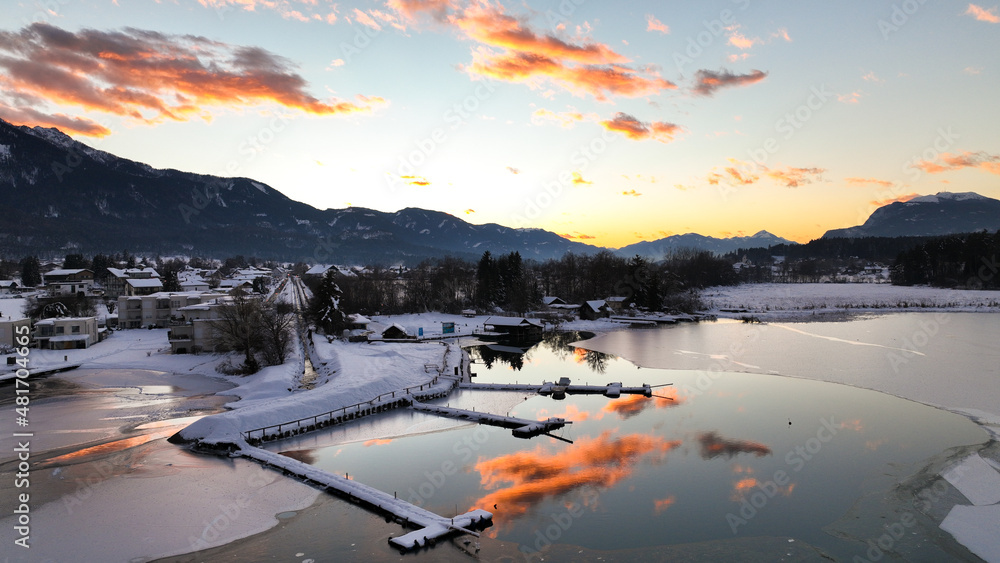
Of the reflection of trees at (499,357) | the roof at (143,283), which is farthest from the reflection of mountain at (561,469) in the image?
the roof at (143,283)

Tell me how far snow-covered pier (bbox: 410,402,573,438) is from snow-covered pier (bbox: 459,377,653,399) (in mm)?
5407

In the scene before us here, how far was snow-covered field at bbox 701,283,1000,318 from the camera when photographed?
7125 cm

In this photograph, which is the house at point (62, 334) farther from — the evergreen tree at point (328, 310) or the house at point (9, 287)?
the house at point (9, 287)

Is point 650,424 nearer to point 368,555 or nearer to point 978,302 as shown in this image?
point 368,555

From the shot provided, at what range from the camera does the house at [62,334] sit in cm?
4619

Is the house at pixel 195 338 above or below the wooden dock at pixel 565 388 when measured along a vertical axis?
above

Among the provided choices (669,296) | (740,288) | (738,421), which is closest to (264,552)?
(738,421)

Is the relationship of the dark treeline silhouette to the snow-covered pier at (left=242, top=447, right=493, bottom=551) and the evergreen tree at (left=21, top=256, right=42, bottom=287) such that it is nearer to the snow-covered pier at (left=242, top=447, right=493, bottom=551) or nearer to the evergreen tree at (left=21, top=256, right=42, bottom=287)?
the snow-covered pier at (left=242, top=447, right=493, bottom=551)

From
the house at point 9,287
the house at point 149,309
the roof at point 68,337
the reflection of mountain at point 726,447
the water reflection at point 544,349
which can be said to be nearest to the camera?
the reflection of mountain at point 726,447

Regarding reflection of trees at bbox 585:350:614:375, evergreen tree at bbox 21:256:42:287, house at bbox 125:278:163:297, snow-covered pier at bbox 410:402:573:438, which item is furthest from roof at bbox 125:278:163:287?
snow-covered pier at bbox 410:402:573:438

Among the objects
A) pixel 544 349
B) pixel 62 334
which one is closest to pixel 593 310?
pixel 544 349

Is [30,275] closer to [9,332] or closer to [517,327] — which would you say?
[9,332]

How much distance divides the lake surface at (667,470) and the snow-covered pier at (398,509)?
0.36 metres

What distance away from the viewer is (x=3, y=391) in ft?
107
